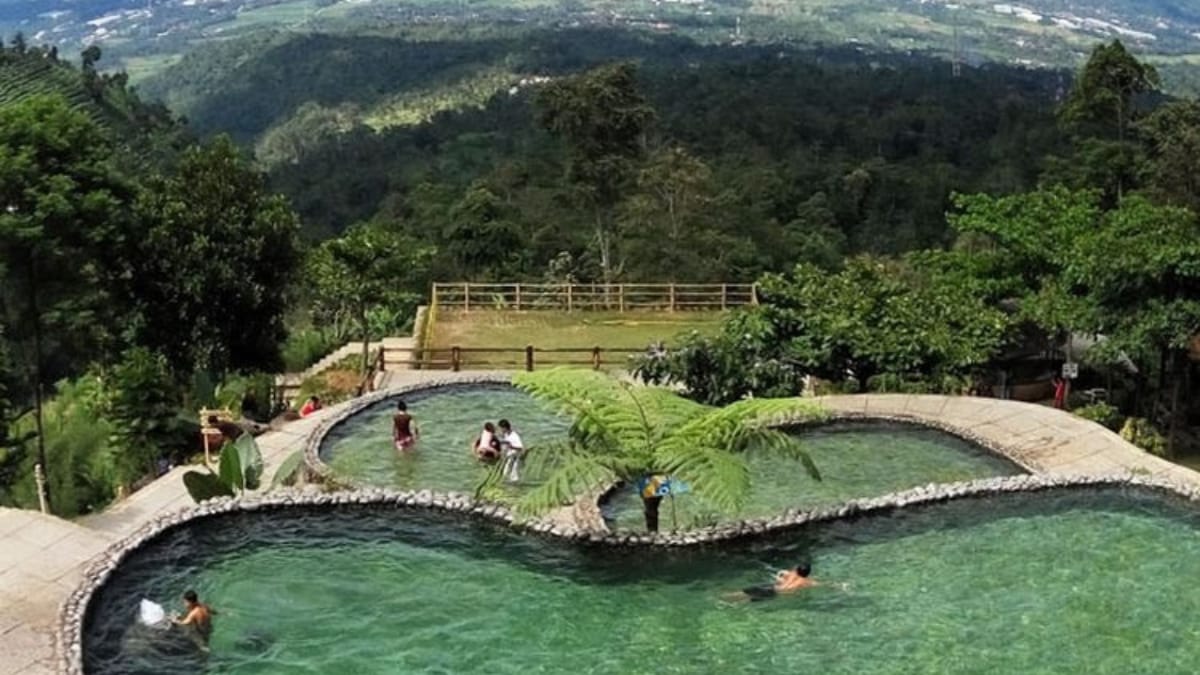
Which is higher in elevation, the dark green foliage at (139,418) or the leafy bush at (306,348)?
the dark green foliage at (139,418)

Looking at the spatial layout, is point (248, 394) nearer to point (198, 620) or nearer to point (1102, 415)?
point (198, 620)

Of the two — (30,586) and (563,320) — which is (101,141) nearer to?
(30,586)

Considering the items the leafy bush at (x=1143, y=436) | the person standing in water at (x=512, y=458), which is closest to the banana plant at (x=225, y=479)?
the person standing in water at (x=512, y=458)

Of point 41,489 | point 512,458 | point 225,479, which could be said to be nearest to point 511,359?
point 512,458

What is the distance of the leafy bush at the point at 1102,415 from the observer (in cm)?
2089

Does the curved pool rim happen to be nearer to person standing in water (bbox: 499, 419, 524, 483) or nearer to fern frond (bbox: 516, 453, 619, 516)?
fern frond (bbox: 516, 453, 619, 516)

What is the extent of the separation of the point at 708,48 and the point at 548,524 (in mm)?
167857

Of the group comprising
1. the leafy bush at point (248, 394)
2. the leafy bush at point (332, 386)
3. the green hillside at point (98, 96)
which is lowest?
the green hillside at point (98, 96)

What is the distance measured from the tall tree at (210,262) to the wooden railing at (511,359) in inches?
162

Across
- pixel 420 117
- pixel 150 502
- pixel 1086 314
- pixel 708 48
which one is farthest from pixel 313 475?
pixel 708 48

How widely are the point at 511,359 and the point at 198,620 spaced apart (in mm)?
16197

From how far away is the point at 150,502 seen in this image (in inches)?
690

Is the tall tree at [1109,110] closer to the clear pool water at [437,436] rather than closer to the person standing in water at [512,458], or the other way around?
the clear pool water at [437,436]

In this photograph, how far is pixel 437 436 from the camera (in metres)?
20.0
